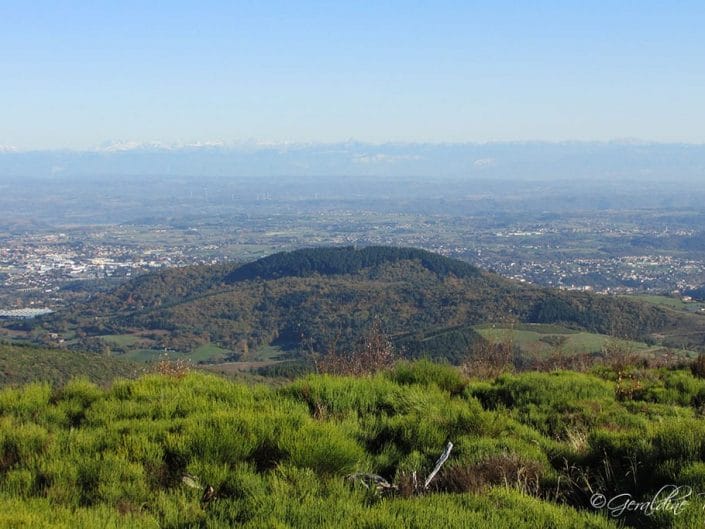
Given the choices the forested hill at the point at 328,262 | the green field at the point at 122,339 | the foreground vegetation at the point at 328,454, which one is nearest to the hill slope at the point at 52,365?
the foreground vegetation at the point at 328,454

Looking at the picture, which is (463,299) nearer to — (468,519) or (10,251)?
(468,519)

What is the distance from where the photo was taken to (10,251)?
104 metres

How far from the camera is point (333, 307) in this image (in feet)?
170

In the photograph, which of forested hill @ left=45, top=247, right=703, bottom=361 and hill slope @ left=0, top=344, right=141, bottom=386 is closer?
hill slope @ left=0, top=344, right=141, bottom=386

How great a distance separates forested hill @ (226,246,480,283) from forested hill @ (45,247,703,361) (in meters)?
0.12

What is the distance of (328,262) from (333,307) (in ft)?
53.7

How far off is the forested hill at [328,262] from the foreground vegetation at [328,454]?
5686cm

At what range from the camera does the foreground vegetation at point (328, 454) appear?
367 centimetres

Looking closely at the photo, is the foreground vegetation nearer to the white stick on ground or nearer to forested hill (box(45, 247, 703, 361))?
A: the white stick on ground

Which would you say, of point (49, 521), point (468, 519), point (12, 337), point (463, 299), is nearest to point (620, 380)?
point (468, 519)

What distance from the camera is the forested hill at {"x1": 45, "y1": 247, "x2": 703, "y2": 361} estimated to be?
137 feet

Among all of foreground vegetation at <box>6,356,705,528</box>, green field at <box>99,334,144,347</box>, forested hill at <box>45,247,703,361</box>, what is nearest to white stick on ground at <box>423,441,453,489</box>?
foreground vegetation at <box>6,356,705,528</box>

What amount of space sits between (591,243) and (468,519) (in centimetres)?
11500

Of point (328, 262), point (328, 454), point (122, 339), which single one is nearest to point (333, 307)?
point (122, 339)
